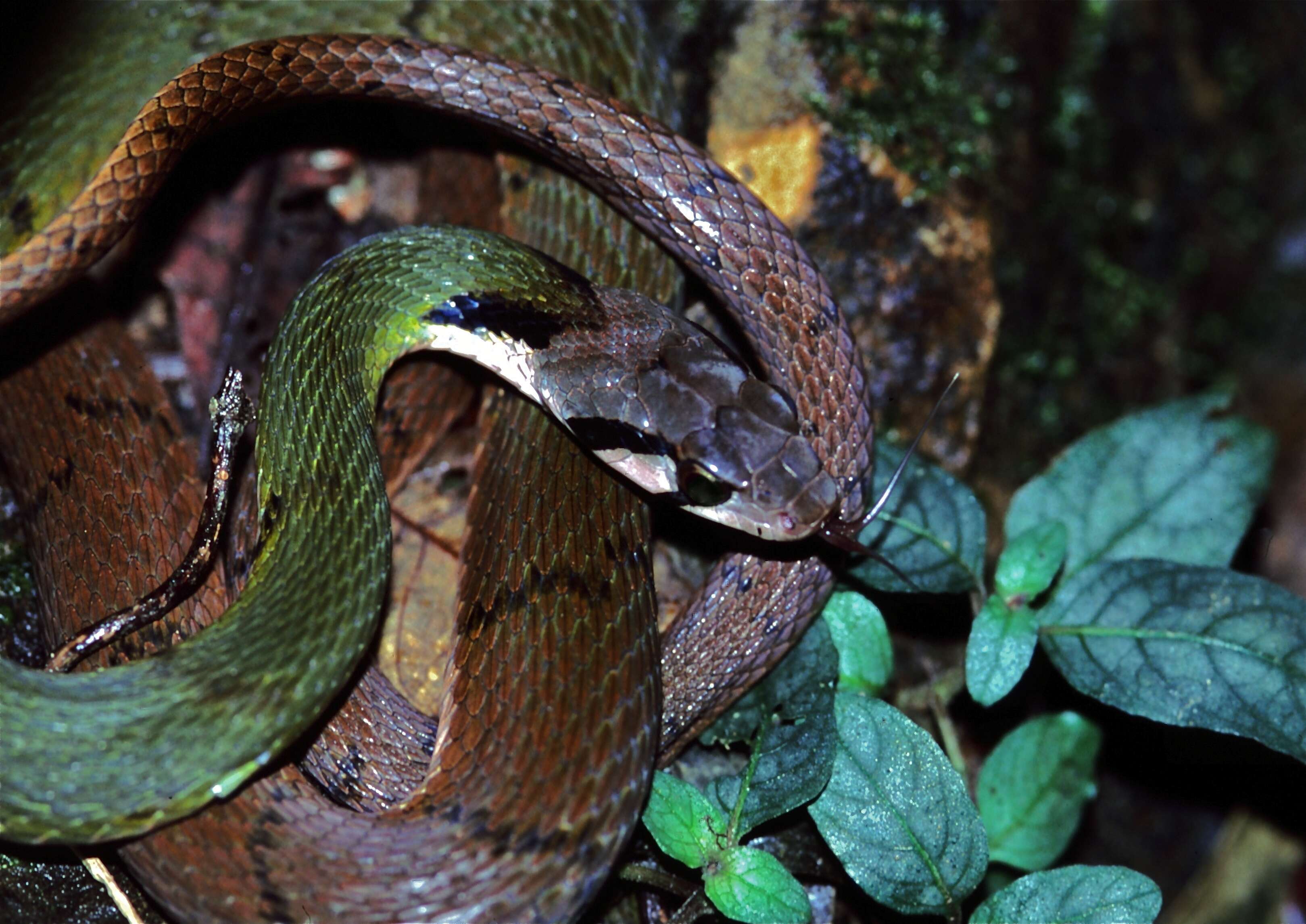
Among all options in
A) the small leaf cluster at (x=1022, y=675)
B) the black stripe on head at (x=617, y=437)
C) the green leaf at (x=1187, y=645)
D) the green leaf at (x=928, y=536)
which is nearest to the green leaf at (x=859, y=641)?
the small leaf cluster at (x=1022, y=675)

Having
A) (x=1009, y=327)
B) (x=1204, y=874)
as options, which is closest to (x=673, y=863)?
(x=1009, y=327)

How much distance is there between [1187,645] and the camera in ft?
13.4

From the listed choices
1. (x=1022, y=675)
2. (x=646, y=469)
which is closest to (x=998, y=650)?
(x=1022, y=675)

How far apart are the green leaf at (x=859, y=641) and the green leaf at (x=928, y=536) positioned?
115 mm

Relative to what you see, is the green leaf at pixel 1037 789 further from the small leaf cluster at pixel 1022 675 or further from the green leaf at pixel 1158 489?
the green leaf at pixel 1158 489

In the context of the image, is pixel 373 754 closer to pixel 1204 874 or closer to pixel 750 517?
pixel 750 517

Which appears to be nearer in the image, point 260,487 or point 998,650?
point 260,487

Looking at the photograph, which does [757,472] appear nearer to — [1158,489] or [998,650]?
[998,650]

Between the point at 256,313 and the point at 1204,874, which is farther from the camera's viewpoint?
Answer: the point at 1204,874

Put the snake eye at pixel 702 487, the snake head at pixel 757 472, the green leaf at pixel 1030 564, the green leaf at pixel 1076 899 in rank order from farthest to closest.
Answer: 1. the green leaf at pixel 1030 564
2. the snake eye at pixel 702 487
3. the snake head at pixel 757 472
4. the green leaf at pixel 1076 899

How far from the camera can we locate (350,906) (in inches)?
125

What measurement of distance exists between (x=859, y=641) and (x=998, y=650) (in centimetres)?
52

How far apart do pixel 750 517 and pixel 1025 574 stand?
1163 mm

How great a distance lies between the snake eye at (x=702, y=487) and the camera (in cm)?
388
